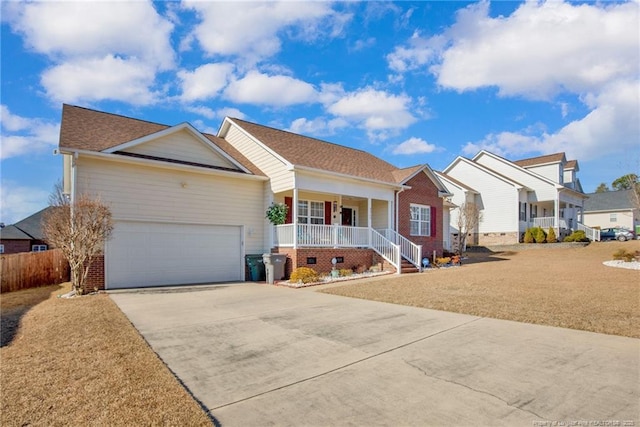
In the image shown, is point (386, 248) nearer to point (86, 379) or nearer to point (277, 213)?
point (277, 213)

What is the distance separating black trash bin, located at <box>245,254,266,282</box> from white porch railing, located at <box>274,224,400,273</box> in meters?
1.07

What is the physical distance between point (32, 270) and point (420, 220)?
1846cm

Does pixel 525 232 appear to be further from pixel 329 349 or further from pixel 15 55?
pixel 15 55

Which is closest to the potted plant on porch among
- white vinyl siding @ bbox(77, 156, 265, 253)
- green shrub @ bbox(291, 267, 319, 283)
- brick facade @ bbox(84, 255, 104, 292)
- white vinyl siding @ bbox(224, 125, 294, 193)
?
white vinyl siding @ bbox(224, 125, 294, 193)

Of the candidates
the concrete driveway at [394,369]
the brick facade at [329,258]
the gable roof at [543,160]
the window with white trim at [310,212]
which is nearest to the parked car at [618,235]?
the gable roof at [543,160]

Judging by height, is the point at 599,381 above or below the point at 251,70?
below

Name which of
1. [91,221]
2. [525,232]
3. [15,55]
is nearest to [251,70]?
[15,55]

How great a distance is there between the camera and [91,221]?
1065 cm

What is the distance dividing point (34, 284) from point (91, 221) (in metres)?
6.97

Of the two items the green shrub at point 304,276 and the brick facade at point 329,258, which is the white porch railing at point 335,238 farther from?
the green shrub at point 304,276

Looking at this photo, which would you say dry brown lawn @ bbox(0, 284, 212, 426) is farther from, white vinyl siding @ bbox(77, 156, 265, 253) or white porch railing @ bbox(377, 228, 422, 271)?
white porch railing @ bbox(377, 228, 422, 271)

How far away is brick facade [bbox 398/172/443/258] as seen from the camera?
19.5 meters

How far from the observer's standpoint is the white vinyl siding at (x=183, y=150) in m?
13.7

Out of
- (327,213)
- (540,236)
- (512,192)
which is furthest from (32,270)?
(512,192)
